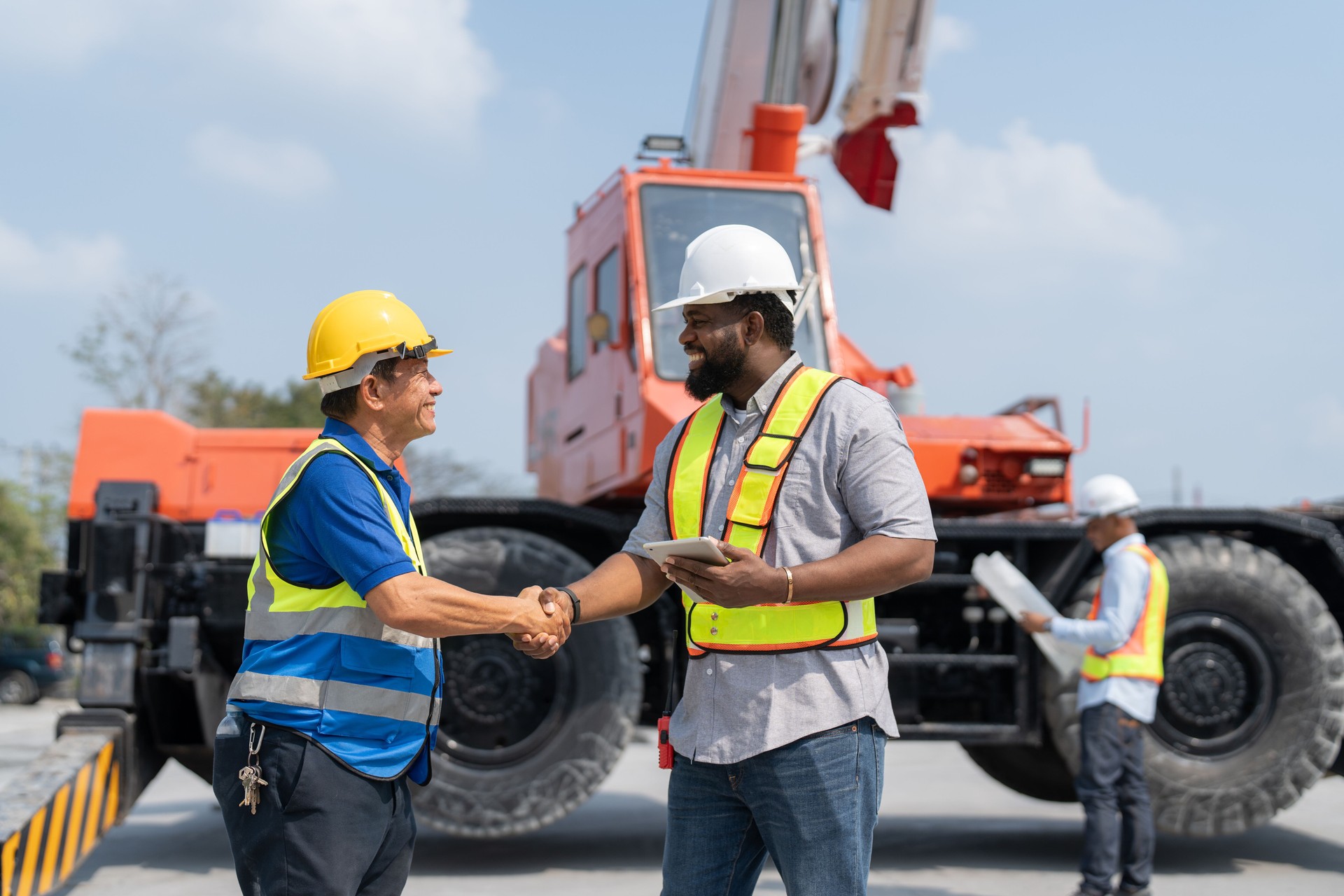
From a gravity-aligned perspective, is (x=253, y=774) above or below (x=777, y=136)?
below

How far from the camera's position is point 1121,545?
601 cm

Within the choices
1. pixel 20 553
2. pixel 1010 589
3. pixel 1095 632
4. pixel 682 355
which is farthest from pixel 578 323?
pixel 20 553

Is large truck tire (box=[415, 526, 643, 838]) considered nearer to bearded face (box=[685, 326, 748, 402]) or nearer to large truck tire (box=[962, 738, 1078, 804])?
large truck tire (box=[962, 738, 1078, 804])

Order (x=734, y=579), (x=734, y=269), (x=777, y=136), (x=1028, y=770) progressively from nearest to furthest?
(x=734, y=579) → (x=734, y=269) → (x=777, y=136) → (x=1028, y=770)

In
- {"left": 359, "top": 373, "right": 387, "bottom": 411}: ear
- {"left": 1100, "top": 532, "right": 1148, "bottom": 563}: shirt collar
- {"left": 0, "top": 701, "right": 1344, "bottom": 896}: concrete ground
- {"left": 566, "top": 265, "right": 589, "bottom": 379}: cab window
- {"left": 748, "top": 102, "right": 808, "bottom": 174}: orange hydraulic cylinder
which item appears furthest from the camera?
{"left": 566, "top": 265, "right": 589, "bottom": 379}: cab window

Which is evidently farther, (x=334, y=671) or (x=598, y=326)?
(x=598, y=326)

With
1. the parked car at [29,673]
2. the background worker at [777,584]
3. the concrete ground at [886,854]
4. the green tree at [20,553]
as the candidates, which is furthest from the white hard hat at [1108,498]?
the green tree at [20,553]

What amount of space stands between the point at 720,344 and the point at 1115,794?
3.83m

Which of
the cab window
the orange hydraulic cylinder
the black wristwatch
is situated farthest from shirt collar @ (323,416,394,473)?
the orange hydraulic cylinder

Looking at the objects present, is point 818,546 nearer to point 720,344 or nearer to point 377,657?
point 720,344

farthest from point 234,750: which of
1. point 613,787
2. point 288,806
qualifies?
point 613,787

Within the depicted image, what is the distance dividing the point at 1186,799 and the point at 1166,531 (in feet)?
4.43

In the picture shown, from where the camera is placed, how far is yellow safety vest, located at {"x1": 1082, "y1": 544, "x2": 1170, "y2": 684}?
586cm

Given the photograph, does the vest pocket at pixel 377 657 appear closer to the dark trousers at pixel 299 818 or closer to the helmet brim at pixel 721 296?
the dark trousers at pixel 299 818
